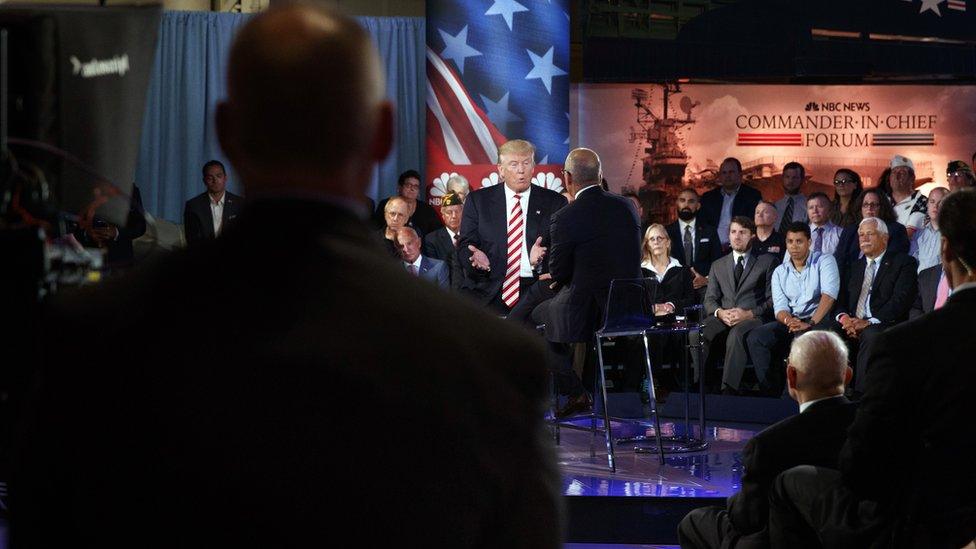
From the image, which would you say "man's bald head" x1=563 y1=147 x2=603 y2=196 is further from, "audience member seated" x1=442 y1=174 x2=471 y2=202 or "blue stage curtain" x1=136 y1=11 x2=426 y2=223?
"blue stage curtain" x1=136 y1=11 x2=426 y2=223

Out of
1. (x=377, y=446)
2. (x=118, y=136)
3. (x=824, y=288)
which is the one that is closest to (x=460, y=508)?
(x=377, y=446)

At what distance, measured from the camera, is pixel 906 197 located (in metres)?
9.20

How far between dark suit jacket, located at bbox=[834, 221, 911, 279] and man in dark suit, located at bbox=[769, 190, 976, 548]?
528 centimetres

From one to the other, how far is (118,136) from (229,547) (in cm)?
119

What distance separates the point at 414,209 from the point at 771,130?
13.5 feet

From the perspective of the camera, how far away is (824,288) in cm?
822

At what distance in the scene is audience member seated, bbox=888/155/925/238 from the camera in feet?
29.7

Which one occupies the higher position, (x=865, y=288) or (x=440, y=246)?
(x=440, y=246)

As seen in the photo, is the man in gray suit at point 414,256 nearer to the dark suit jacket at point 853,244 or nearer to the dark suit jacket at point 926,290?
the dark suit jacket at point 853,244

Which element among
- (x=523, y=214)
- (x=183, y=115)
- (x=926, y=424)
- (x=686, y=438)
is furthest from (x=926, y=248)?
(x=183, y=115)

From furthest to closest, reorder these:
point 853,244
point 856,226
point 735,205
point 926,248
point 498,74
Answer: point 735,205 → point 498,74 → point 856,226 → point 853,244 → point 926,248

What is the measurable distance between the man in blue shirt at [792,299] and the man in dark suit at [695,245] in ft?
2.84

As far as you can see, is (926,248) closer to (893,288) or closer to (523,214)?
(893,288)

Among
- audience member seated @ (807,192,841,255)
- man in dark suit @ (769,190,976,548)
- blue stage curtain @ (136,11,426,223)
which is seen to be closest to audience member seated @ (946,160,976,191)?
audience member seated @ (807,192,841,255)
